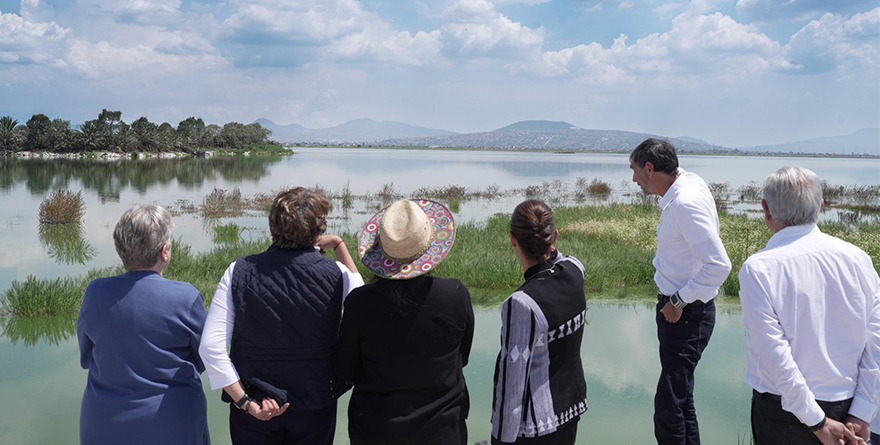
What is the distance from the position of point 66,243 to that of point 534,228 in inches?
518

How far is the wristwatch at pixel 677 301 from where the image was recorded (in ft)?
9.83

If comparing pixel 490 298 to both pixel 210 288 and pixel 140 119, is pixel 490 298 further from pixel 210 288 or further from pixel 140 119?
pixel 140 119

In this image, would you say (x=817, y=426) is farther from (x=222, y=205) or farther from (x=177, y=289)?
(x=222, y=205)

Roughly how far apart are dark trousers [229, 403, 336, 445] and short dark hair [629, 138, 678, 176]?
1922 millimetres

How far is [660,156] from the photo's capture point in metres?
3.22

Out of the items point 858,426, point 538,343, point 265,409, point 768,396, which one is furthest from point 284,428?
point 858,426

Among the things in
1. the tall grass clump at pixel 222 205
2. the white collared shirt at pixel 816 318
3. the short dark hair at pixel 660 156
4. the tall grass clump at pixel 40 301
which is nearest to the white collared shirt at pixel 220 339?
the white collared shirt at pixel 816 318

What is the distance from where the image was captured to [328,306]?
2268 mm

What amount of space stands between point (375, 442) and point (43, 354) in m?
5.36

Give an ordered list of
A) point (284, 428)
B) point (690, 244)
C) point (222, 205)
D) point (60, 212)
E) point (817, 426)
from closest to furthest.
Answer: point (817, 426)
point (284, 428)
point (690, 244)
point (60, 212)
point (222, 205)

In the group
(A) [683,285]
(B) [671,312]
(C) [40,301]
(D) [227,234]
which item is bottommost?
(D) [227,234]

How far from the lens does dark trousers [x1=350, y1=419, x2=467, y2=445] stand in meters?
2.13

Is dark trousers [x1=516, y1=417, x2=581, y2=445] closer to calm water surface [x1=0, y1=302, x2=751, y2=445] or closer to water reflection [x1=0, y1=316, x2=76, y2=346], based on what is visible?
calm water surface [x1=0, y1=302, x2=751, y2=445]

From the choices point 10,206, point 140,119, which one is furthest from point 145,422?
point 140,119
